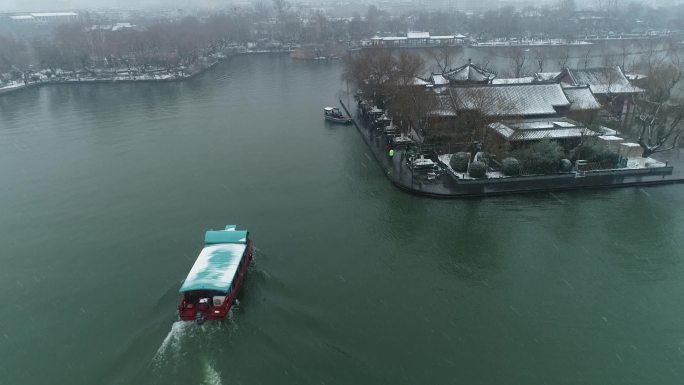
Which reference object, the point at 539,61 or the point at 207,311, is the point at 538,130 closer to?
the point at 207,311

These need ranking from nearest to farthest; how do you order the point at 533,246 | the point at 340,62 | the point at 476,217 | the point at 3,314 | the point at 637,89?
1. the point at 3,314
2. the point at 533,246
3. the point at 476,217
4. the point at 637,89
5. the point at 340,62

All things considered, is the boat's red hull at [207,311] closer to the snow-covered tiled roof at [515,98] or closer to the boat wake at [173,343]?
the boat wake at [173,343]

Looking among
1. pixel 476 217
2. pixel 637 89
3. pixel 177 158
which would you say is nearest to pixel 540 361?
pixel 476 217

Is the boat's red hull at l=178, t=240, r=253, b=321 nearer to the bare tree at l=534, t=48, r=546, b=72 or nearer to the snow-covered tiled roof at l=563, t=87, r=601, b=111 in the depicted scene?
the snow-covered tiled roof at l=563, t=87, r=601, b=111

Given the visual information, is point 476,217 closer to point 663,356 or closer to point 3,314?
point 663,356

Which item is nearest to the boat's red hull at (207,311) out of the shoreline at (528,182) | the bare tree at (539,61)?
the shoreline at (528,182)

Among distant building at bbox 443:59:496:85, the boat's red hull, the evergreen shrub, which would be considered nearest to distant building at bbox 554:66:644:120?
distant building at bbox 443:59:496:85

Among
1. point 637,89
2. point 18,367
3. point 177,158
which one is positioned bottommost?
point 18,367
